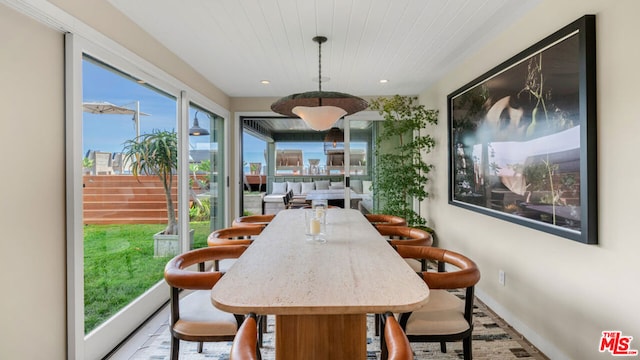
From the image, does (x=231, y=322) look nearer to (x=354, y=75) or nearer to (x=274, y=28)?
(x=274, y=28)

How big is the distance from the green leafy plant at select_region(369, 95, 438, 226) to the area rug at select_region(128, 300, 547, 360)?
1.96 metres

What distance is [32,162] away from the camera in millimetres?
1600

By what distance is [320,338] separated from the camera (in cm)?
121

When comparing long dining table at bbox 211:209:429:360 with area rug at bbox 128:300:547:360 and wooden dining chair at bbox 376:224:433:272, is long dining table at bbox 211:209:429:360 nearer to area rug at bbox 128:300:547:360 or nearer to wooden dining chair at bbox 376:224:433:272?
wooden dining chair at bbox 376:224:433:272

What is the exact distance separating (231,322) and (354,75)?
123 inches

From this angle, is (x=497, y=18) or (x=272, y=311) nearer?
(x=272, y=311)

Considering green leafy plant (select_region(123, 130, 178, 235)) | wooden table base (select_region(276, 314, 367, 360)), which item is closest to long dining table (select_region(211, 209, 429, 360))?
wooden table base (select_region(276, 314, 367, 360))

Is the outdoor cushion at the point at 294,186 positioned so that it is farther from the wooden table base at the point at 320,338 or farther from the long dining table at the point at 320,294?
the wooden table base at the point at 320,338

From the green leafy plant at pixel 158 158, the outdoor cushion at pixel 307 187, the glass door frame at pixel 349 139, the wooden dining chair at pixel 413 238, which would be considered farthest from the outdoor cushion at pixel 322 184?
the wooden dining chair at pixel 413 238

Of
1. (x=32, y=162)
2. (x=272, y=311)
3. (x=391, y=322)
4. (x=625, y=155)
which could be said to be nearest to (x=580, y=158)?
(x=625, y=155)

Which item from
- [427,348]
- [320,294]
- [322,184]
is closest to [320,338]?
[320,294]

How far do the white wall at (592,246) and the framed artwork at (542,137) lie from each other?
0.06 metres

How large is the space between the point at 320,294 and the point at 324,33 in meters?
2.20

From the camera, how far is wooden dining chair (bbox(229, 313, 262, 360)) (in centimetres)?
86
